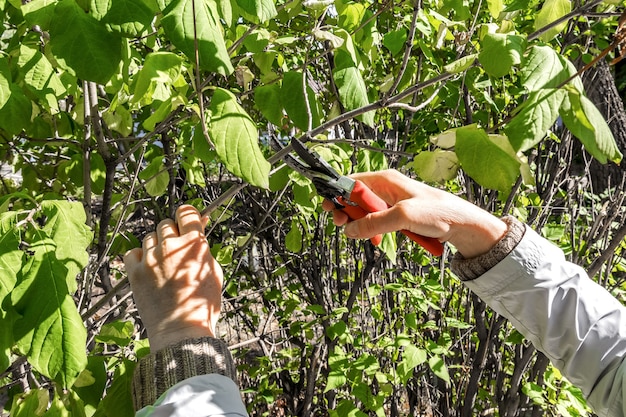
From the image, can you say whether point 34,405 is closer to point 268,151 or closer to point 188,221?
point 188,221

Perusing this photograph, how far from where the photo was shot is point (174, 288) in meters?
1.20

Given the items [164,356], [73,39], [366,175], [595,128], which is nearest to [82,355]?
[164,356]

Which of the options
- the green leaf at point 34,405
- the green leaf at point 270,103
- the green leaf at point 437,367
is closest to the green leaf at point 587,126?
the green leaf at point 270,103

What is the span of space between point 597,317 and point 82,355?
129 centimetres

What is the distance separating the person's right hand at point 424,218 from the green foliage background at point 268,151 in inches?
3.0

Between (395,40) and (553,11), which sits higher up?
(553,11)

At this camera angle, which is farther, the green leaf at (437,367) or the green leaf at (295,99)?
the green leaf at (437,367)

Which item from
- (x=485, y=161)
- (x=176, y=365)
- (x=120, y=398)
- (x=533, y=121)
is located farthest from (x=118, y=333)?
(x=533, y=121)

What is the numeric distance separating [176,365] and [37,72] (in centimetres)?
85

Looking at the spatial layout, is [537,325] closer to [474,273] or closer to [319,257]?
[474,273]

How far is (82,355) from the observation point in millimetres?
1002

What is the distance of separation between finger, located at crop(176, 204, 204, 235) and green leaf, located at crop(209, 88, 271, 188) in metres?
0.33

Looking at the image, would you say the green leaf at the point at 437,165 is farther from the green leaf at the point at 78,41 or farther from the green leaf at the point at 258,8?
the green leaf at the point at 78,41

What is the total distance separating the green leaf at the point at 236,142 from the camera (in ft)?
3.30
